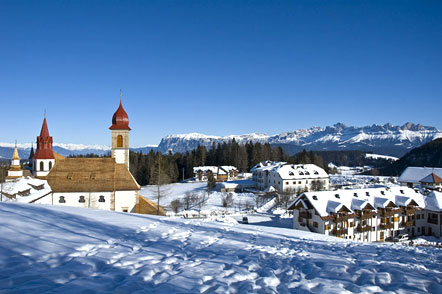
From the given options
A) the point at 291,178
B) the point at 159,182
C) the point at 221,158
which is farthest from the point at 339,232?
the point at 221,158

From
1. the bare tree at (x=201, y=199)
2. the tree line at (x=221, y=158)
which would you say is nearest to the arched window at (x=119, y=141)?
the bare tree at (x=201, y=199)

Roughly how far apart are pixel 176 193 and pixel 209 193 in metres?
6.80

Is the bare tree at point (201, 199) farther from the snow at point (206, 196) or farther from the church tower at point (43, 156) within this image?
the church tower at point (43, 156)

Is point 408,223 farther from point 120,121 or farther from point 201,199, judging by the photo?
point 120,121

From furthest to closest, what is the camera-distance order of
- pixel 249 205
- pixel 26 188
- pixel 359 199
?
pixel 249 205 < pixel 359 199 < pixel 26 188

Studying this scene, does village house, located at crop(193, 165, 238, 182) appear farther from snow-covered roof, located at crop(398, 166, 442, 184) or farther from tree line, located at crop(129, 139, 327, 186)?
snow-covered roof, located at crop(398, 166, 442, 184)

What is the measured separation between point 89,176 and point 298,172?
47.6 m

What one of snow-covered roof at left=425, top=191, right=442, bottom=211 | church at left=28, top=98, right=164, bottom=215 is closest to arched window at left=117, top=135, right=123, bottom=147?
church at left=28, top=98, right=164, bottom=215

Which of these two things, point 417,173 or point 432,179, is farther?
point 417,173

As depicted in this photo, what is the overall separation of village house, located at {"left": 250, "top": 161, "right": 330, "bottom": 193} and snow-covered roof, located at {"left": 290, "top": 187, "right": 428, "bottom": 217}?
81.5 feet

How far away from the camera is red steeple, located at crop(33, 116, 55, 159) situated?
3434 cm

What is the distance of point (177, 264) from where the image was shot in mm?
8125

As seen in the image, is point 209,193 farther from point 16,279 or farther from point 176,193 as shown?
point 16,279

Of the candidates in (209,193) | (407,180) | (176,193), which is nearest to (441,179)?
(407,180)
